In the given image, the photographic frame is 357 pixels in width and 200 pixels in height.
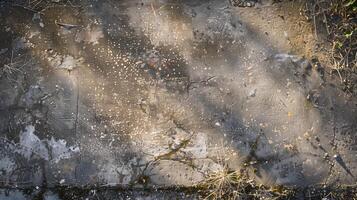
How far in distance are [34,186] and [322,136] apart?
8.02ft

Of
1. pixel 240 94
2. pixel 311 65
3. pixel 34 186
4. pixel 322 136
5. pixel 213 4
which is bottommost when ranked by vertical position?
pixel 34 186

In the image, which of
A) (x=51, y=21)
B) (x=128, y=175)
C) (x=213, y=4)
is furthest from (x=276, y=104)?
(x=51, y=21)

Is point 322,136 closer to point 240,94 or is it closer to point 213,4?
point 240,94

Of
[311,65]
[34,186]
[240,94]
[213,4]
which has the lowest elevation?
[34,186]

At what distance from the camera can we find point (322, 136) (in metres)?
3.86

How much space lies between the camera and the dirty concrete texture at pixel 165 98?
12.6 feet

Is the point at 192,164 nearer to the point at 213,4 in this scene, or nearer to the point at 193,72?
the point at 193,72

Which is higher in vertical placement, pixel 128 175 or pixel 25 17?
pixel 25 17

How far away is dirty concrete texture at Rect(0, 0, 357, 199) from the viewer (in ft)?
12.6

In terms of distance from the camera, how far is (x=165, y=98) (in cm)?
390

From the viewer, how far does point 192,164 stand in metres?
3.85

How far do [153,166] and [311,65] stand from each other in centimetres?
159

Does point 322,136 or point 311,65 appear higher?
point 311,65

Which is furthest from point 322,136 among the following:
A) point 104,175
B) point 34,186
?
point 34,186
